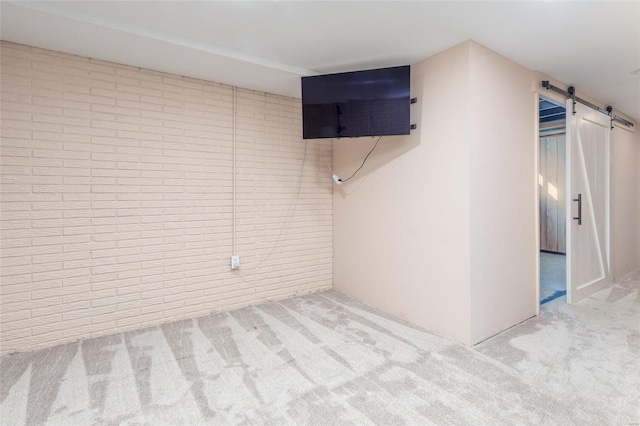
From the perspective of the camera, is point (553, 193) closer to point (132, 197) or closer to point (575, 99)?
point (575, 99)

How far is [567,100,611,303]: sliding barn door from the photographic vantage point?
3.33m

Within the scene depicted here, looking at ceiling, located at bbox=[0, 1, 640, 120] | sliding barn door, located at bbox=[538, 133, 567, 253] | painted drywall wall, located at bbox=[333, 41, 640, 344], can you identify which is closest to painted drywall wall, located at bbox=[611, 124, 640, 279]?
sliding barn door, located at bbox=[538, 133, 567, 253]

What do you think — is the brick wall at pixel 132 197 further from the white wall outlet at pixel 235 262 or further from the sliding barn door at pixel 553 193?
the sliding barn door at pixel 553 193

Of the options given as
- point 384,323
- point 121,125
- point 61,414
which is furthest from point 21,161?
point 384,323

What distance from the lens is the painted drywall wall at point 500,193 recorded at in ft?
8.09

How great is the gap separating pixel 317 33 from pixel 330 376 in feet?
8.04

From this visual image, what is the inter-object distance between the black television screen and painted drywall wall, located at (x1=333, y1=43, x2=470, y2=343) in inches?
7.0

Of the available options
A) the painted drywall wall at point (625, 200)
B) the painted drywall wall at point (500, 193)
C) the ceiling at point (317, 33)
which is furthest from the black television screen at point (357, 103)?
the painted drywall wall at point (625, 200)

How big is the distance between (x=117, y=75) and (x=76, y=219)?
1.28m

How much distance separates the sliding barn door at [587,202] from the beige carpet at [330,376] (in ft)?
2.27

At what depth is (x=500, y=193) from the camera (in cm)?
266

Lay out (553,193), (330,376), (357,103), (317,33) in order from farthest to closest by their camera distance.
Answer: (553,193), (357,103), (317,33), (330,376)

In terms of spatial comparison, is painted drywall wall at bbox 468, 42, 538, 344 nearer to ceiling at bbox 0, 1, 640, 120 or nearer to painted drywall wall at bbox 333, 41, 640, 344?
painted drywall wall at bbox 333, 41, 640, 344

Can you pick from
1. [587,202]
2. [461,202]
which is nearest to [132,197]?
[461,202]
